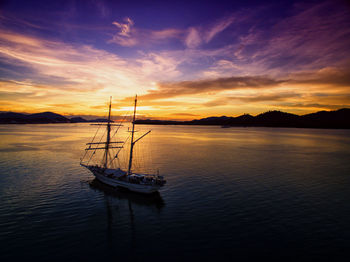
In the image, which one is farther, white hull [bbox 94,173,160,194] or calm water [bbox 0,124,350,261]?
white hull [bbox 94,173,160,194]

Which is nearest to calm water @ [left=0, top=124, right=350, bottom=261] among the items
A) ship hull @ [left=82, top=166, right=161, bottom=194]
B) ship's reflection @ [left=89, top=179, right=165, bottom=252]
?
ship's reflection @ [left=89, top=179, right=165, bottom=252]

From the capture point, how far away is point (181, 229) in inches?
1047

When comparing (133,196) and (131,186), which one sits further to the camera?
(131,186)

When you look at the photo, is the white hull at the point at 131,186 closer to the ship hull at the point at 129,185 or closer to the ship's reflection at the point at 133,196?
the ship hull at the point at 129,185

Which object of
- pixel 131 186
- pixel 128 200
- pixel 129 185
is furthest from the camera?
pixel 129 185

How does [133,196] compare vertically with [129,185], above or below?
below

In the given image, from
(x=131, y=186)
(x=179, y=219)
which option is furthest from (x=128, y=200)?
(x=179, y=219)

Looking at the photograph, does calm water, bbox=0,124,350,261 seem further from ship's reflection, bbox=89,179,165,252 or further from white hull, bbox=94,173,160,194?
white hull, bbox=94,173,160,194

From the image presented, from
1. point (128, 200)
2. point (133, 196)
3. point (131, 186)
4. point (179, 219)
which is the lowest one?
point (128, 200)

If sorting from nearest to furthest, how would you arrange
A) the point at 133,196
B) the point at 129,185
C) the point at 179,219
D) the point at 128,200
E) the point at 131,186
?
the point at 179,219
the point at 128,200
the point at 133,196
the point at 131,186
the point at 129,185

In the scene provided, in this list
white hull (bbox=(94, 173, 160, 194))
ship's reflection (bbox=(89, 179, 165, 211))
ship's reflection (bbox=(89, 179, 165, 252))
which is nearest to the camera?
ship's reflection (bbox=(89, 179, 165, 252))

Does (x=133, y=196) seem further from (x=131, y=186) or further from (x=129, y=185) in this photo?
(x=129, y=185)

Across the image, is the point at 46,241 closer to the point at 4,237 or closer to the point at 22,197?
the point at 4,237

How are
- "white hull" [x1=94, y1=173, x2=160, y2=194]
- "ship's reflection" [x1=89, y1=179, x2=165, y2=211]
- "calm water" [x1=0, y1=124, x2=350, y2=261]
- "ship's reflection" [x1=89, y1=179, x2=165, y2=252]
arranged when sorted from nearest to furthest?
"calm water" [x1=0, y1=124, x2=350, y2=261], "ship's reflection" [x1=89, y1=179, x2=165, y2=252], "ship's reflection" [x1=89, y1=179, x2=165, y2=211], "white hull" [x1=94, y1=173, x2=160, y2=194]
